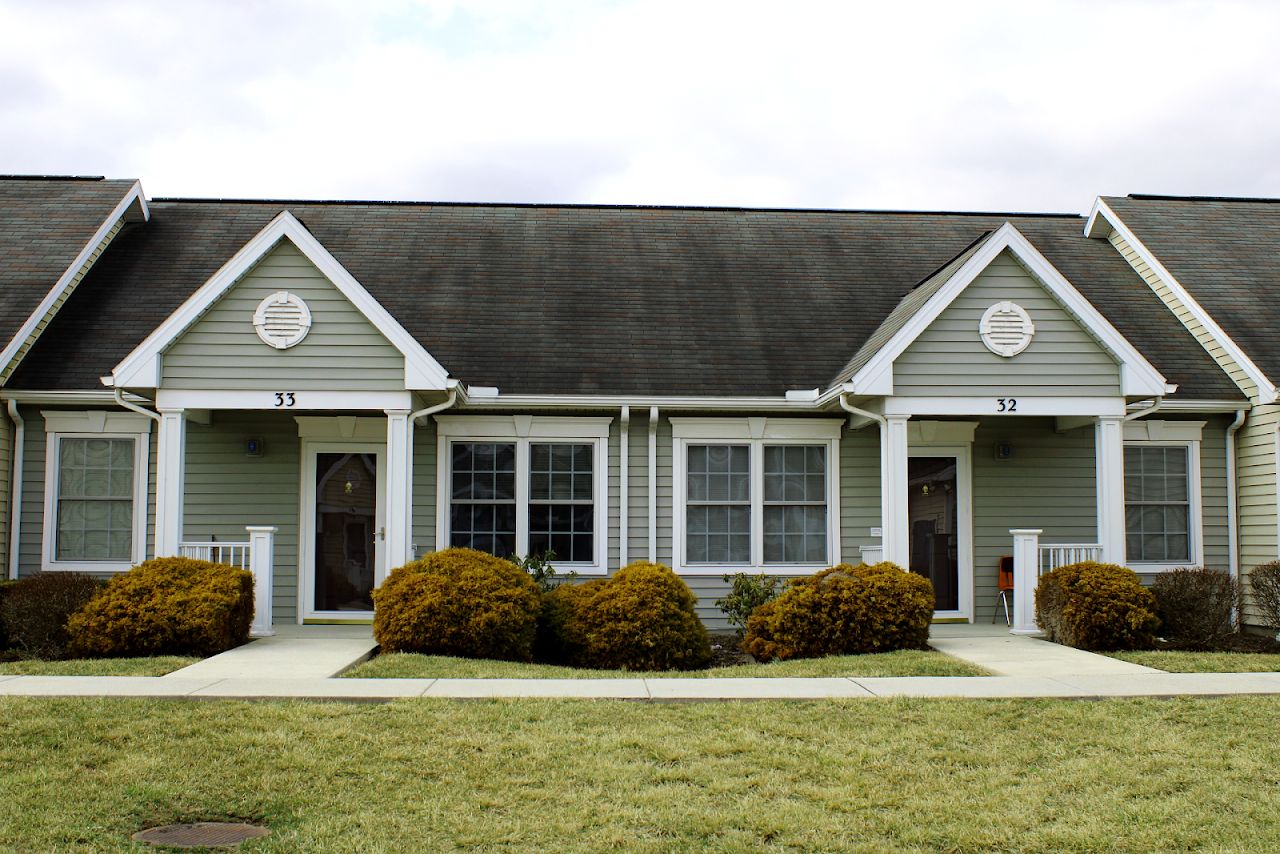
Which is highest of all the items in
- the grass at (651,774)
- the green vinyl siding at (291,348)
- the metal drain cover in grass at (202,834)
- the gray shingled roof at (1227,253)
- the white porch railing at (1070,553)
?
the gray shingled roof at (1227,253)

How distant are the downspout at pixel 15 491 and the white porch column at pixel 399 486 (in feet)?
16.4

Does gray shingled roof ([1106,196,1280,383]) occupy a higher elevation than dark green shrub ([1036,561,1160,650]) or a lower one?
higher

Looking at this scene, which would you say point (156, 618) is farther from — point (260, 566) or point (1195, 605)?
point (1195, 605)

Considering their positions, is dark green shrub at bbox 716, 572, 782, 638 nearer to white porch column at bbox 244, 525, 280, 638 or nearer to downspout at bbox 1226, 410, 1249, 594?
white porch column at bbox 244, 525, 280, 638

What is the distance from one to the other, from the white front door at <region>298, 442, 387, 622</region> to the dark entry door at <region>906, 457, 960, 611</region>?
7.02 metres

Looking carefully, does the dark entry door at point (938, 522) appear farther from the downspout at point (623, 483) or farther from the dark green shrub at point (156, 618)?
the dark green shrub at point (156, 618)

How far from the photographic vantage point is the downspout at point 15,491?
14.4 meters

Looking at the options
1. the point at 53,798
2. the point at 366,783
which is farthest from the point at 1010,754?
the point at 53,798

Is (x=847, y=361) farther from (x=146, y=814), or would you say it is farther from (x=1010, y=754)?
(x=146, y=814)

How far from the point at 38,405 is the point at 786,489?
9.39 meters

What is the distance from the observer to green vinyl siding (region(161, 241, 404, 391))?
12.9m

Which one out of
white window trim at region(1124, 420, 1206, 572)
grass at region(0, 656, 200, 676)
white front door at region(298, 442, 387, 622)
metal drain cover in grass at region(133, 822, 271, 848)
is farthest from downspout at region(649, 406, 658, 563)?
metal drain cover in grass at region(133, 822, 271, 848)

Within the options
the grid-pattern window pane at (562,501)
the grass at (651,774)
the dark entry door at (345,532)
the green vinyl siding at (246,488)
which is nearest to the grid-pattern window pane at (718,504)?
the grid-pattern window pane at (562,501)

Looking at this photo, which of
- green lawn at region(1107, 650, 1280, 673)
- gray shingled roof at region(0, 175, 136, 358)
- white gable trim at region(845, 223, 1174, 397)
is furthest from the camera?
gray shingled roof at region(0, 175, 136, 358)
